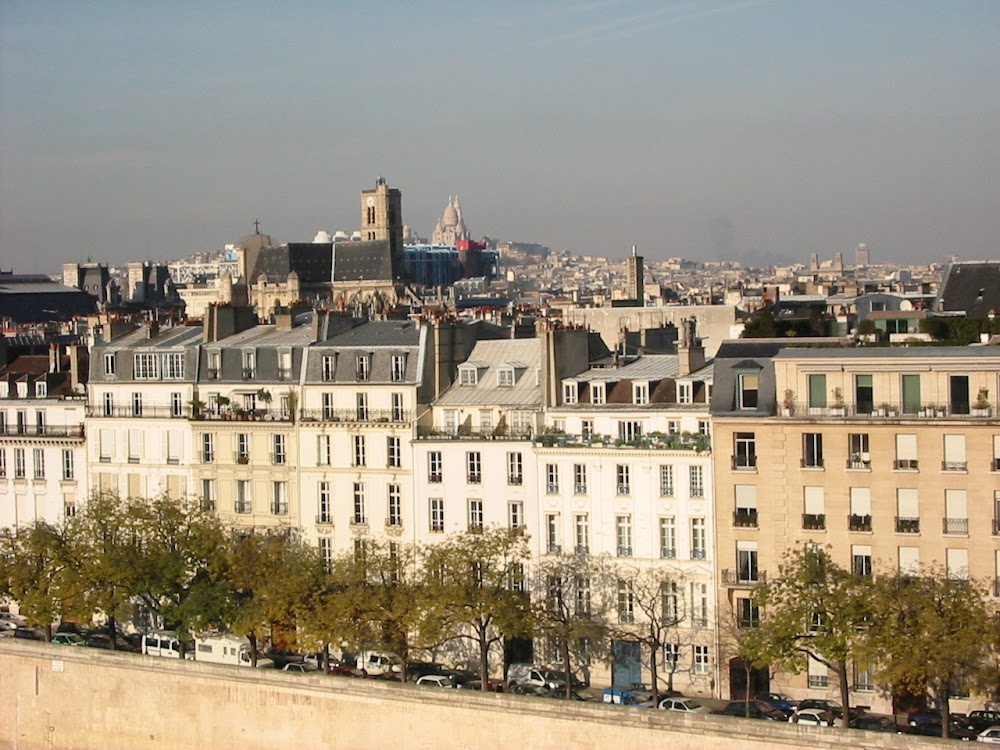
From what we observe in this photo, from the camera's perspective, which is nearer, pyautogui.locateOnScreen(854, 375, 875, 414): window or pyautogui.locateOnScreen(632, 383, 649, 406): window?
pyautogui.locateOnScreen(854, 375, 875, 414): window

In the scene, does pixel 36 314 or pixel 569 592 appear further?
pixel 36 314

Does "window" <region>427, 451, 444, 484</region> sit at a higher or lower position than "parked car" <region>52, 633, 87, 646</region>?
higher

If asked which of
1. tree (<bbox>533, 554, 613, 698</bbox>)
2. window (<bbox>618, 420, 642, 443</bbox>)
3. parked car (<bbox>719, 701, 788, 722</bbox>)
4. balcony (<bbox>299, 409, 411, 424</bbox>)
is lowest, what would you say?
parked car (<bbox>719, 701, 788, 722</bbox>)

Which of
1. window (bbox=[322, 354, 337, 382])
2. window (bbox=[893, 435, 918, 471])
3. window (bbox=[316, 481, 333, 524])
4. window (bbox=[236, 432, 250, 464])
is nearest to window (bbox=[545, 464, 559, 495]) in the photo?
window (bbox=[316, 481, 333, 524])

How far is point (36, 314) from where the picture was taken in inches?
7362

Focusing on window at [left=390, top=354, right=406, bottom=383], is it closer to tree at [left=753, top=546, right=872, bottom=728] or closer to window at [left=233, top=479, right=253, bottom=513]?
window at [left=233, top=479, right=253, bottom=513]

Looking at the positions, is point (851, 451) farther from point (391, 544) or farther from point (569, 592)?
point (391, 544)

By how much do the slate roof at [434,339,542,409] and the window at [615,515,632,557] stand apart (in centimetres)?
462

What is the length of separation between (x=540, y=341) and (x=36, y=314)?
452ft

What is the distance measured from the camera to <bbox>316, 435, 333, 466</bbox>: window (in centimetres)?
5906

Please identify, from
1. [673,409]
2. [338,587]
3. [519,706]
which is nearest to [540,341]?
[673,409]

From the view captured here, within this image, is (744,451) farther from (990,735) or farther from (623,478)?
(990,735)

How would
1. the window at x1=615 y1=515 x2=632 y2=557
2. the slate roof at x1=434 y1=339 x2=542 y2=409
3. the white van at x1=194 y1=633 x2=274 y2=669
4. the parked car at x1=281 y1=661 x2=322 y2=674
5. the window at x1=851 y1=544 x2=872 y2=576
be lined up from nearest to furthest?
the window at x1=851 y1=544 x2=872 y2=576 < the parked car at x1=281 y1=661 x2=322 y2=674 < the window at x1=615 y1=515 x2=632 y2=557 < the white van at x1=194 y1=633 x2=274 y2=669 < the slate roof at x1=434 y1=339 x2=542 y2=409

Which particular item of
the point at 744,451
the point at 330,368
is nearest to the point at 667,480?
the point at 744,451
